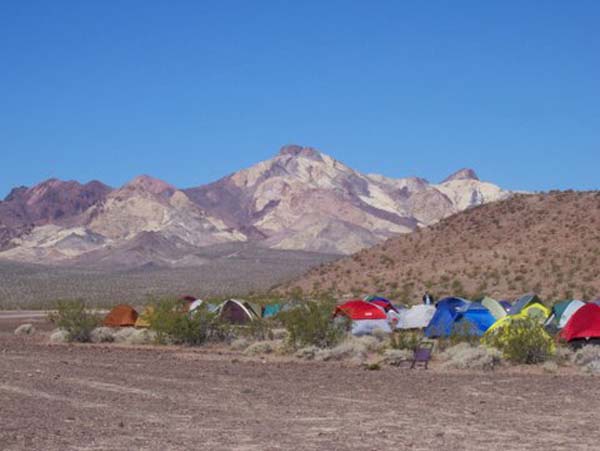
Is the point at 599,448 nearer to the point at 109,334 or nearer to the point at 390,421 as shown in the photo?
the point at 390,421

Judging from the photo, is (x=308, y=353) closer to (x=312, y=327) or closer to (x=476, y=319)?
(x=312, y=327)

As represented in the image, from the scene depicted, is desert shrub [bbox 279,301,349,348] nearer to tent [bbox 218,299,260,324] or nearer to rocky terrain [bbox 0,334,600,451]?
rocky terrain [bbox 0,334,600,451]

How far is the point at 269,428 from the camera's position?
613 inches

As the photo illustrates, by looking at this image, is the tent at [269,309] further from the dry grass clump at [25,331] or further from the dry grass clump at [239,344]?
the dry grass clump at [239,344]

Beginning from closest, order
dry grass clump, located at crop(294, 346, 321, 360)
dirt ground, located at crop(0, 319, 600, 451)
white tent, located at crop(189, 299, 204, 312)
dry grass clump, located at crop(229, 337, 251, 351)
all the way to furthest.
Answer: dirt ground, located at crop(0, 319, 600, 451) < dry grass clump, located at crop(294, 346, 321, 360) < dry grass clump, located at crop(229, 337, 251, 351) < white tent, located at crop(189, 299, 204, 312)

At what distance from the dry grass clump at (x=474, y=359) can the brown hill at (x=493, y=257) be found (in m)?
30.3

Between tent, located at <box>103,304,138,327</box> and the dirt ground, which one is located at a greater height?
tent, located at <box>103,304,138,327</box>

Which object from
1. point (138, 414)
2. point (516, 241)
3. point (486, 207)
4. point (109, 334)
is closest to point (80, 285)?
point (486, 207)

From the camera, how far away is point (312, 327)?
103 ft

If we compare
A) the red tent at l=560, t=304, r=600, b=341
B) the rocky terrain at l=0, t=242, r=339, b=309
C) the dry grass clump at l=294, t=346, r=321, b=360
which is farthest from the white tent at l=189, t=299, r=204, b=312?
the rocky terrain at l=0, t=242, r=339, b=309

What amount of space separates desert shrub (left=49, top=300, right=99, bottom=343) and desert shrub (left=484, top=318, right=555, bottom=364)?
1601cm

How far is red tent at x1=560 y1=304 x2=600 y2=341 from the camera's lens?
2948cm

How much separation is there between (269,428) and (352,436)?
1383mm

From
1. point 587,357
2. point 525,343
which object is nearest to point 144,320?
point 525,343
